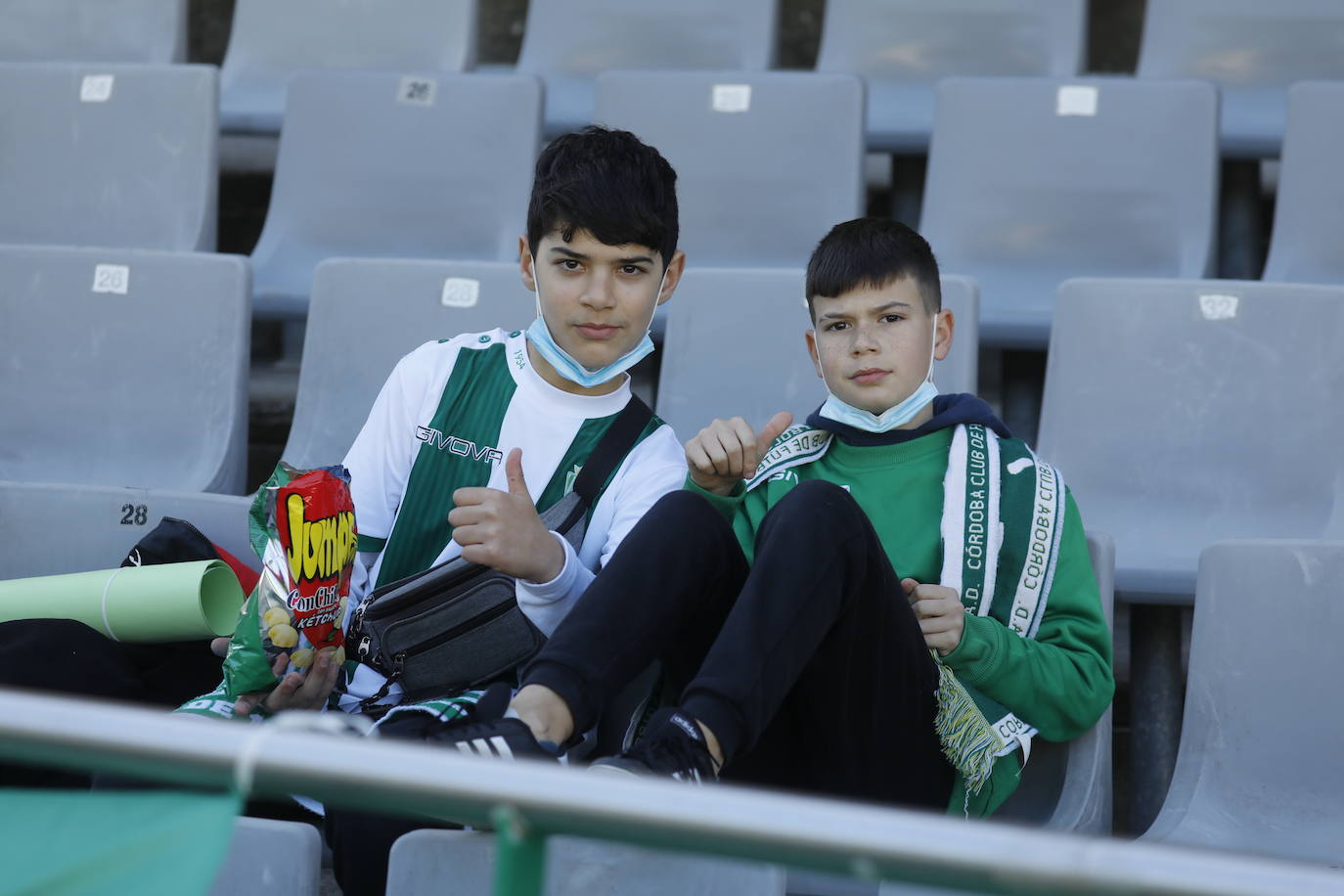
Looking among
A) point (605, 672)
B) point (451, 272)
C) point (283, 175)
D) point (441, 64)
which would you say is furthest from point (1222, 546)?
point (441, 64)

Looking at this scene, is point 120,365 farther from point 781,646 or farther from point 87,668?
point 781,646

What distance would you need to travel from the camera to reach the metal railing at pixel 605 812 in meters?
0.61

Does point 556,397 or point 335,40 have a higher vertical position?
point 335,40

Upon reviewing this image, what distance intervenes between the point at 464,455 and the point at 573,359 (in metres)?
0.19

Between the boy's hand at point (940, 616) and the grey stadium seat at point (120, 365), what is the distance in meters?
1.37

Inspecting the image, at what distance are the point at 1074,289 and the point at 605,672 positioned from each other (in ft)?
4.25

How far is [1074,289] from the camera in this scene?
7.93ft

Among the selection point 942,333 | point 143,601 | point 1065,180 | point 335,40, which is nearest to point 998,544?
point 942,333

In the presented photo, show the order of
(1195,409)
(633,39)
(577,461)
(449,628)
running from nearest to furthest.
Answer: (449,628), (577,461), (1195,409), (633,39)

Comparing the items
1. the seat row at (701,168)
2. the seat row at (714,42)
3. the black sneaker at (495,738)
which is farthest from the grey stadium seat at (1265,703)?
the seat row at (714,42)

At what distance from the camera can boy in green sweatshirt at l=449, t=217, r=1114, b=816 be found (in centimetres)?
143

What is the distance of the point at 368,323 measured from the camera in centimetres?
247

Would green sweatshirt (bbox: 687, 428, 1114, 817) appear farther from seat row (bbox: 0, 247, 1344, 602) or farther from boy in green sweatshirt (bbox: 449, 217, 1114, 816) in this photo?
seat row (bbox: 0, 247, 1344, 602)

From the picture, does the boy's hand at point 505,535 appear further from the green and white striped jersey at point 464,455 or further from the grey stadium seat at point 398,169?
the grey stadium seat at point 398,169
